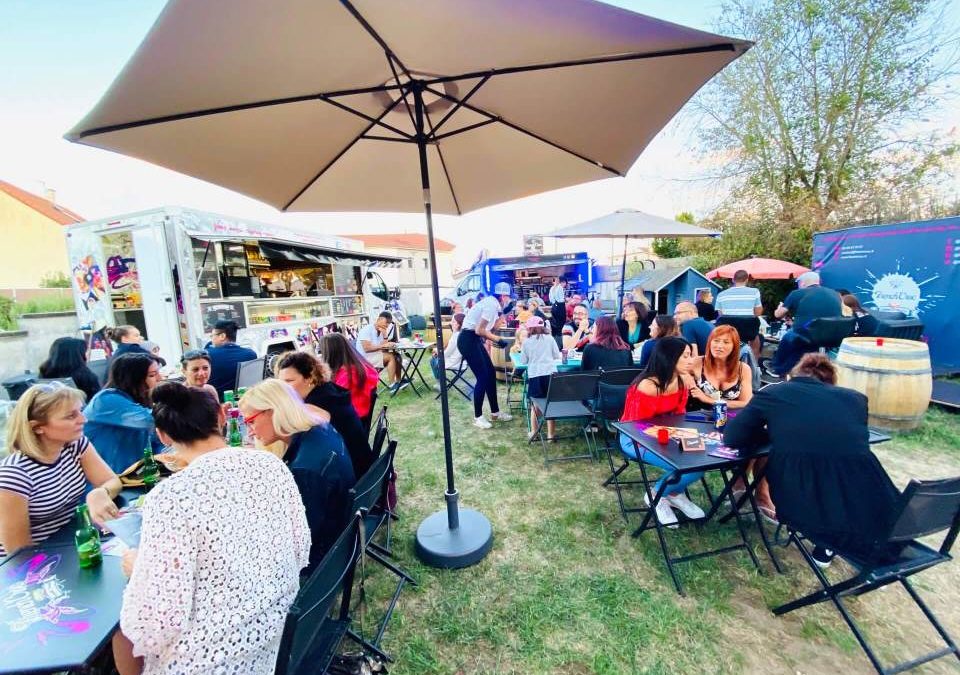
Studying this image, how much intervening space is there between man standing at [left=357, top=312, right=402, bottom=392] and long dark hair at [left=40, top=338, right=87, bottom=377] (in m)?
3.04

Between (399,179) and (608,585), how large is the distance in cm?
329

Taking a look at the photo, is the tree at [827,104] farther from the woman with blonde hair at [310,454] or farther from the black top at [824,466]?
the woman with blonde hair at [310,454]

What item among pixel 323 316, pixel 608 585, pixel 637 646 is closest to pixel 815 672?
pixel 637 646

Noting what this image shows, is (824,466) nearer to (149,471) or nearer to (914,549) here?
(914,549)

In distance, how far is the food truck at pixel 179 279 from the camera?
19.0ft

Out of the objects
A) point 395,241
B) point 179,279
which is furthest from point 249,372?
point 395,241

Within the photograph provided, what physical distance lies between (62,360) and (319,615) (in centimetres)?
434

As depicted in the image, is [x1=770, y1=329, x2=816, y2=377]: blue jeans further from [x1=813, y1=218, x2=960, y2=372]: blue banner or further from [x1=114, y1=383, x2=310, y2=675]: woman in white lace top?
[x1=114, y1=383, x2=310, y2=675]: woman in white lace top

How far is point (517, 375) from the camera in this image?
7.08 m

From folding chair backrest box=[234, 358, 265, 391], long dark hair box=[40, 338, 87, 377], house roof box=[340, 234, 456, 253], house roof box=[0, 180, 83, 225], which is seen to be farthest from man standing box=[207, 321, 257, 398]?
house roof box=[340, 234, 456, 253]

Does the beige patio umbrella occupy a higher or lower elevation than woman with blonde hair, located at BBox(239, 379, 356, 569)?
higher

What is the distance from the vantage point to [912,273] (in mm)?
6305

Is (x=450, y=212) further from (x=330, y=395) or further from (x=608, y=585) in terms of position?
(x=608, y=585)

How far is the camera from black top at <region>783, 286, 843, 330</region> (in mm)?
5250
